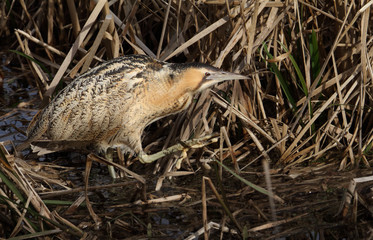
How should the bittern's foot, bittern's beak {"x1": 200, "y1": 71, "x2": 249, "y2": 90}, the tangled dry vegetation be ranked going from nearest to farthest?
the tangled dry vegetation, bittern's beak {"x1": 200, "y1": 71, "x2": 249, "y2": 90}, the bittern's foot

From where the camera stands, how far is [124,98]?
3.26m

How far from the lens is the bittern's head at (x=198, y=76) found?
3113mm

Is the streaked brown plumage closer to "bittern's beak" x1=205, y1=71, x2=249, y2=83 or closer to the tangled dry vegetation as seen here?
"bittern's beak" x1=205, y1=71, x2=249, y2=83

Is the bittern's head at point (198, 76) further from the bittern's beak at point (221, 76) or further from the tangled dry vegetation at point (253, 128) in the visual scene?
the tangled dry vegetation at point (253, 128)

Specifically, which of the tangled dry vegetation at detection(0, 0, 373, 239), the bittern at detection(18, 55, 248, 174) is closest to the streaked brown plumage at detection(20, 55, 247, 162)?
the bittern at detection(18, 55, 248, 174)

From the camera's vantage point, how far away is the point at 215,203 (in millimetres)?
2955

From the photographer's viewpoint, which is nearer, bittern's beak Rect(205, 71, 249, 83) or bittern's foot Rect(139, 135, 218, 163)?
bittern's beak Rect(205, 71, 249, 83)

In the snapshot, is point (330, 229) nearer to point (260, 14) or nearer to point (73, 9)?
point (260, 14)

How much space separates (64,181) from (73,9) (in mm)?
1185

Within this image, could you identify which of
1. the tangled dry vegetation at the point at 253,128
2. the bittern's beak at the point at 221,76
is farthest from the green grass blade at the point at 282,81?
the bittern's beak at the point at 221,76

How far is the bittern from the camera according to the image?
3262 mm

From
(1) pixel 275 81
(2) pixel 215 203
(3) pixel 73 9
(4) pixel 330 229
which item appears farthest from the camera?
(3) pixel 73 9

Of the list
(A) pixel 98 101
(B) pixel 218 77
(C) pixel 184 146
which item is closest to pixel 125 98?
(A) pixel 98 101

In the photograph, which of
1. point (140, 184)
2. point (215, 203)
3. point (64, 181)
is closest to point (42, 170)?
point (64, 181)
